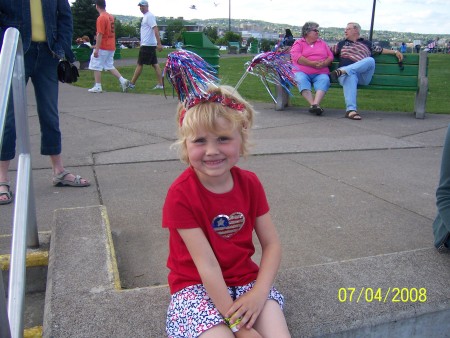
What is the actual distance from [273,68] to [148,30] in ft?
28.7

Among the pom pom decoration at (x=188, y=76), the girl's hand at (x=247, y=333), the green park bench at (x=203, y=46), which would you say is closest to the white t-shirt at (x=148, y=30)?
the green park bench at (x=203, y=46)

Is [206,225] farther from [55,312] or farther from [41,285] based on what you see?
[41,285]

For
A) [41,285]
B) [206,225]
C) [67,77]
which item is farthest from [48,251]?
[67,77]

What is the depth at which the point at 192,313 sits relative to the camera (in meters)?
1.93

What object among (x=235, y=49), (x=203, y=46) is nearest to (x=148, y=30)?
(x=203, y=46)

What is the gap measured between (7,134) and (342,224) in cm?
245

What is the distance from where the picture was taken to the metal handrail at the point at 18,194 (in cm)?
182

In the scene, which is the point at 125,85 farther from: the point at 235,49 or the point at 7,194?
the point at 235,49

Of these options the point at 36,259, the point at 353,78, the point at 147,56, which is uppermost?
the point at 147,56

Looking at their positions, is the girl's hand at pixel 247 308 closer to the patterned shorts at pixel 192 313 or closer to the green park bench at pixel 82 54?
the patterned shorts at pixel 192 313

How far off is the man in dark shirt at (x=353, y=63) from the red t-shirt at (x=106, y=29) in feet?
15.4

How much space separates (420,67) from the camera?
7.35 m

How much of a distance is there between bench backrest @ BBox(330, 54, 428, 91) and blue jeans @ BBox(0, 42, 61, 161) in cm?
511

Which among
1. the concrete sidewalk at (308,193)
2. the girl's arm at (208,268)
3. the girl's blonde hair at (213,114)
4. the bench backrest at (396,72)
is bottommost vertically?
the concrete sidewalk at (308,193)
